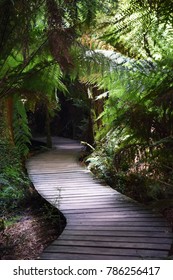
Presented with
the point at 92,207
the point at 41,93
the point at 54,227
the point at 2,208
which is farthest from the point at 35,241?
the point at 41,93

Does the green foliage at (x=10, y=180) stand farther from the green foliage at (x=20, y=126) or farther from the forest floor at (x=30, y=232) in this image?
the green foliage at (x=20, y=126)

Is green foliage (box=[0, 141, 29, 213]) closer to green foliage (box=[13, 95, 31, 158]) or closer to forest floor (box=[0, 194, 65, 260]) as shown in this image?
forest floor (box=[0, 194, 65, 260])

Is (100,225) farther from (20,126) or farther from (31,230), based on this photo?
(20,126)

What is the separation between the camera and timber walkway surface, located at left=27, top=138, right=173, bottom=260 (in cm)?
254

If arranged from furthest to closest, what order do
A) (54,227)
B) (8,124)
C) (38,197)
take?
(8,124) → (38,197) → (54,227)

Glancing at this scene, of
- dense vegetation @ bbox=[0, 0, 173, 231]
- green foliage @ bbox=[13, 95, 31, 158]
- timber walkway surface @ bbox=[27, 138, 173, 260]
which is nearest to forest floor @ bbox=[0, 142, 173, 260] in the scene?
timber walkway surface @ bbox=[27, 138, 173, 260]

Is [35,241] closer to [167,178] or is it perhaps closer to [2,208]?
[2,208]

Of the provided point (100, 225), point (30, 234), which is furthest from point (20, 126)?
point (100, 225)

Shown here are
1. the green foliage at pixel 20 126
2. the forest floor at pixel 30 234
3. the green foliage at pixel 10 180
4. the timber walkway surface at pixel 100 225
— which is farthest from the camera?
the green foliage at pixel 20 126

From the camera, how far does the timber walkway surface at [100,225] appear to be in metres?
2.54

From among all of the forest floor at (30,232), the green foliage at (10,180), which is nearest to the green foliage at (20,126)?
the green foliage at (10,180)

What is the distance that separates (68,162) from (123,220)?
4.28m

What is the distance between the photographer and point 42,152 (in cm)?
969

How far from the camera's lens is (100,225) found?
319cm
